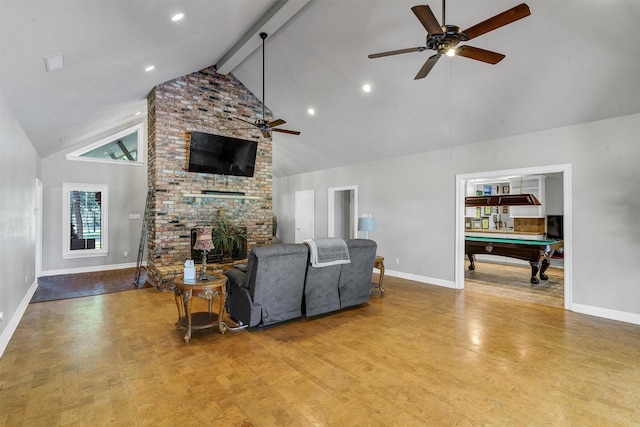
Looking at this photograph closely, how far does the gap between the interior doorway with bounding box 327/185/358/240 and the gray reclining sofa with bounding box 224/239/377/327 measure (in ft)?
11.5

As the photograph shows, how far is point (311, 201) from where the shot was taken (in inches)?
361

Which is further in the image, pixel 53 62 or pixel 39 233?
pixel 39 233

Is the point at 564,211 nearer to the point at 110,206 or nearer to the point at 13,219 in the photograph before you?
the point at 13,219

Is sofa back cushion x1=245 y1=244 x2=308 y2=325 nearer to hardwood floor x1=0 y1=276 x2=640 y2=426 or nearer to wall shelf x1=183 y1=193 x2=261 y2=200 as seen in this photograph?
hardwood floor x1=0 y1=276 x2=640 y2=426

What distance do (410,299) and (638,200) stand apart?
3.17m

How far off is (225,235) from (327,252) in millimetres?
3336

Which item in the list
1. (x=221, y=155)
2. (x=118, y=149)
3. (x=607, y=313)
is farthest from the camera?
(x=118, y=149)

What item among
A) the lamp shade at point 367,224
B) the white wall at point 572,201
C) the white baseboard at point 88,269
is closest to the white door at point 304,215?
the white wall at point 572,201

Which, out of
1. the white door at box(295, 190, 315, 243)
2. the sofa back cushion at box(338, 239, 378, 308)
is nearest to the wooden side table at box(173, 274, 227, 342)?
the sofa back cushion at box(338, 239, 378, 308)

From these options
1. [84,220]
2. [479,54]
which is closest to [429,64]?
[479,54]

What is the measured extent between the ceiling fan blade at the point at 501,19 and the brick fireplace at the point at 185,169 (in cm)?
548

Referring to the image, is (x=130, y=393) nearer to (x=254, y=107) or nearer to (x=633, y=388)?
(x=633, y=388)

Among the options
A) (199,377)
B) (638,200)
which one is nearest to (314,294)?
(199,377)

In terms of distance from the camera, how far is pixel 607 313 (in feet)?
13.6
